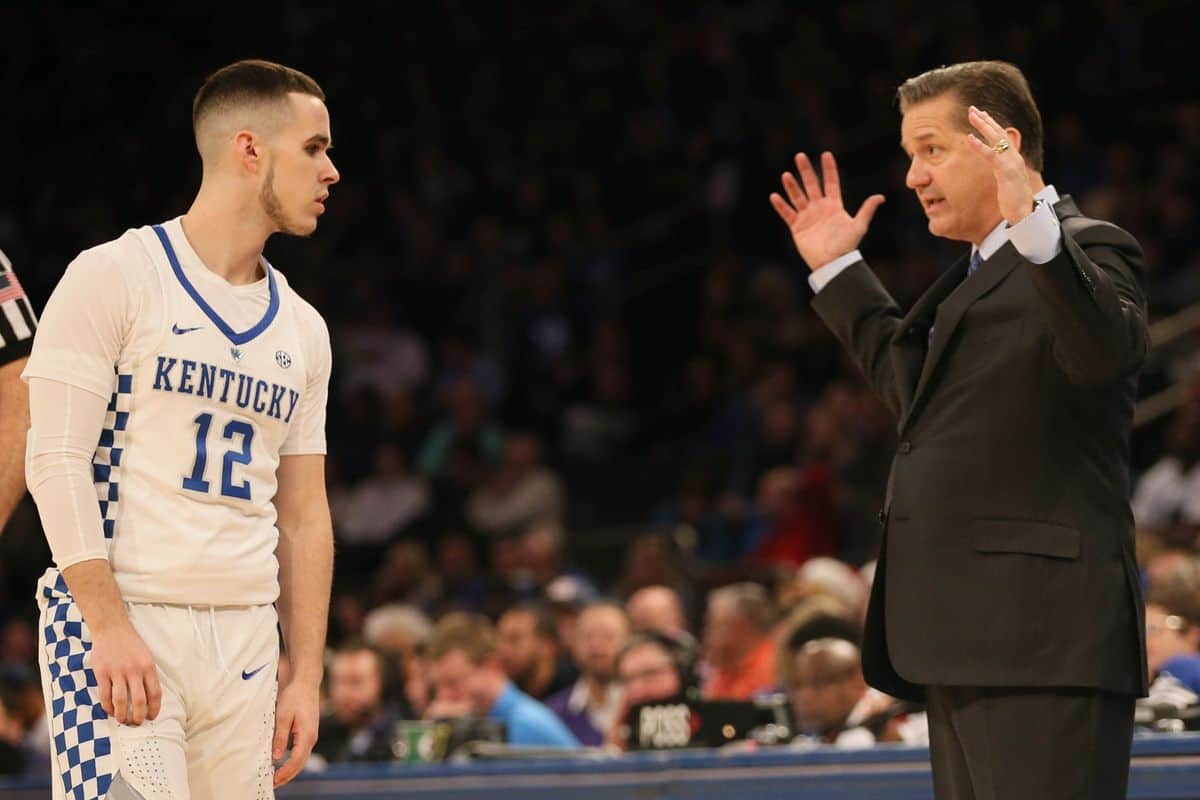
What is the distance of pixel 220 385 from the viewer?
3.38 m

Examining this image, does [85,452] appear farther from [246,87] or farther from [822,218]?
[822,218]

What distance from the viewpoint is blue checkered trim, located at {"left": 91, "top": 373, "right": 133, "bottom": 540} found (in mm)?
3307

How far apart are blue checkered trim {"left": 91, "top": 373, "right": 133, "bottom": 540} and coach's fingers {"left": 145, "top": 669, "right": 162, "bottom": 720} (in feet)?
1.13

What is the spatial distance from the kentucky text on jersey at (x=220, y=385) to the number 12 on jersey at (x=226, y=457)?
1.6 inches

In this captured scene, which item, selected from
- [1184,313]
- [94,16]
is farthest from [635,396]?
[94,16]

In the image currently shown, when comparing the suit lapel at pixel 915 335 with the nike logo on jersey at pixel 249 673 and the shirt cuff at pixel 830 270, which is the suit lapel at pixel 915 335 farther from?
the nike logo on jersey at pixel 249 673

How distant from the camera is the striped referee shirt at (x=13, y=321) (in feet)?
12.7

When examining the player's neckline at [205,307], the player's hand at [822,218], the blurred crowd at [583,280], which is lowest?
the player's neckline at [205,307]

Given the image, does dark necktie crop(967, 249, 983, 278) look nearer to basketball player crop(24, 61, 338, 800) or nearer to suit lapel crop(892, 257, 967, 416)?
suit lapel crop(892, 257, 967, 416)

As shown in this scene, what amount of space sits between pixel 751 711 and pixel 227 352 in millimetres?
2919

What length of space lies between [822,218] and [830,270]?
0.55ft

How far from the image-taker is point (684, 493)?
433 inches

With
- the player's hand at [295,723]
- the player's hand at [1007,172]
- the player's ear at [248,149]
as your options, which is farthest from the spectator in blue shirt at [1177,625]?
the player's ear at [248,149]

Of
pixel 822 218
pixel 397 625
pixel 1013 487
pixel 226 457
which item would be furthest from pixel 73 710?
pixel 397 625
